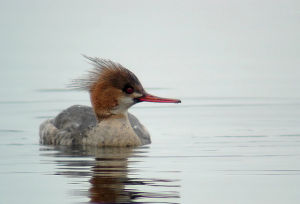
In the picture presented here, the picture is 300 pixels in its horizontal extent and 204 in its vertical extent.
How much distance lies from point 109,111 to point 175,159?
1.82 metres

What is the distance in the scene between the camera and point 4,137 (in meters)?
13.8

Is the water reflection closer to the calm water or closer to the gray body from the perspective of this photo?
the calm water

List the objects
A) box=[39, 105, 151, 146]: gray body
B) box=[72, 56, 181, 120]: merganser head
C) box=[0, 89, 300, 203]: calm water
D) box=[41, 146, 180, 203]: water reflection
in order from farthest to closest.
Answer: box=[39, 105, 151, 146]: gray body, box=[72, 56, 181, 120]: merganser head, box=[0, 89, 300, 203]: calm water, box=[41, 146, 180, 203]: water reflection

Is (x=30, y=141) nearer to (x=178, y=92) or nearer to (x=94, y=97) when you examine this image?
(x=94, y=97)

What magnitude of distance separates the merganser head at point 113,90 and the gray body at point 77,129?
27 cm

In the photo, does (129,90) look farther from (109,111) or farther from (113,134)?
(113,134)

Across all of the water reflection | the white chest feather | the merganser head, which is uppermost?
the merganser head

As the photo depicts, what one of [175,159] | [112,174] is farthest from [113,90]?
[112,174]

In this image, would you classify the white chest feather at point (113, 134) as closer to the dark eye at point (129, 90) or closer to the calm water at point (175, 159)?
the calm water at point (175, 159)

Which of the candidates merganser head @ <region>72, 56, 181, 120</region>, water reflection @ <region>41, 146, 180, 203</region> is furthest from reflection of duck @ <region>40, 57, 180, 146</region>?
water reflection @ <region>41, 146, 180, 203</region>

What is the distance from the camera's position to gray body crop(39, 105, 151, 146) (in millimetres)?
12992

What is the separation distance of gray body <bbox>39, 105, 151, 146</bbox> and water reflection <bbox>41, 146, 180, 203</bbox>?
0.90ft

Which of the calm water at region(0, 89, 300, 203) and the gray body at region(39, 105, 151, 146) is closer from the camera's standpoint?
the calm water at region(0, 89, 300, 203)

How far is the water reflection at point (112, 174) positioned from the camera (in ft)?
29.5
